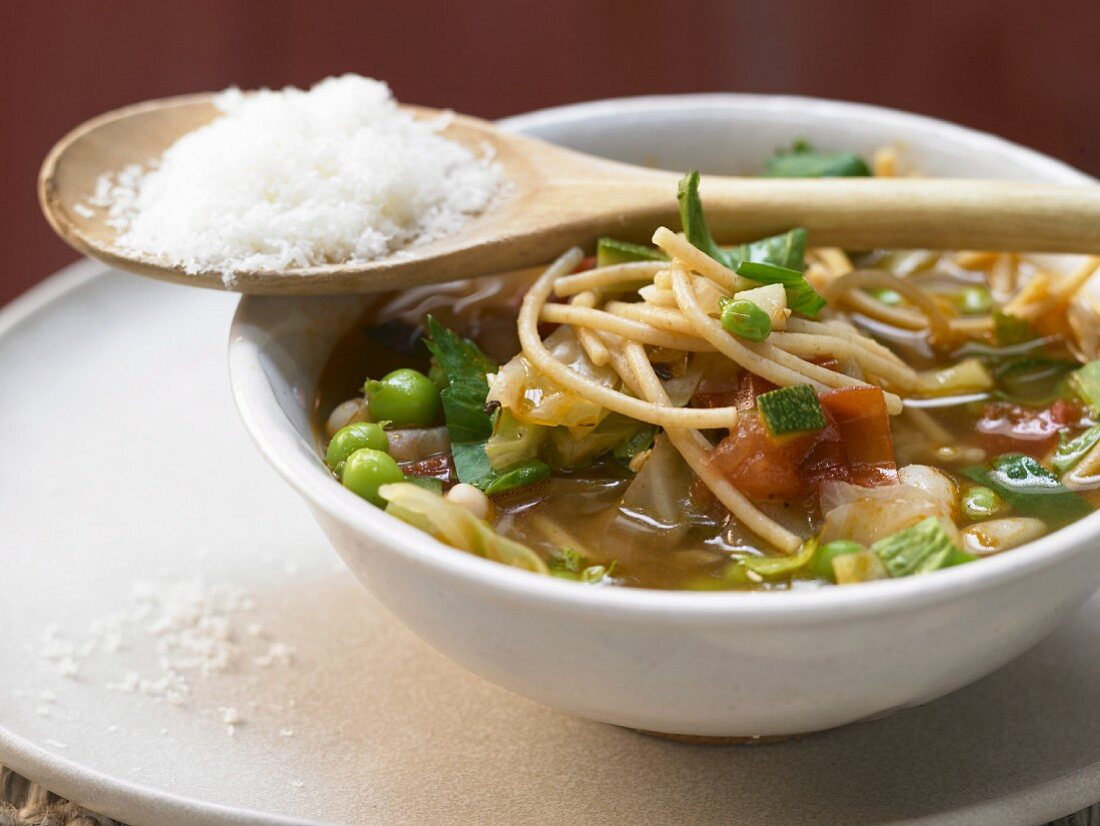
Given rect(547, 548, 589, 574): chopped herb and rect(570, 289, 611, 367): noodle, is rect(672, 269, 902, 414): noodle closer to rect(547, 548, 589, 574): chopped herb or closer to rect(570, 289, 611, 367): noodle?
rect(570, 289, 611, 367): noodle

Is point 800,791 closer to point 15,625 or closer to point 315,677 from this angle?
point 315,677

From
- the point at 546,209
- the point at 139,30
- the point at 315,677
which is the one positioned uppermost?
the point at 546,209

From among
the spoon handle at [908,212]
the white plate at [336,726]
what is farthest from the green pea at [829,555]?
the spoon handle at [908,212]

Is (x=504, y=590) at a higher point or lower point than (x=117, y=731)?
higher

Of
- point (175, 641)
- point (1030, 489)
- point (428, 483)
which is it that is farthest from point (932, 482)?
point (175, 641)

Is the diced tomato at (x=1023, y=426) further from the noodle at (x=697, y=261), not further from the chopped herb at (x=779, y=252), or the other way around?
the noodle at (x=697, y=261)

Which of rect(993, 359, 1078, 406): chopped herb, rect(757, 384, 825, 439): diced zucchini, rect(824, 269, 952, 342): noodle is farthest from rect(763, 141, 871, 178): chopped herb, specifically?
rect(757, 384, 825, 439): diced zucchini

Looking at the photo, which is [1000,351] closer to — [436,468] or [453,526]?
[436,468]

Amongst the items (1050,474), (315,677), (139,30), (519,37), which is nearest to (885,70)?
(519,37)
